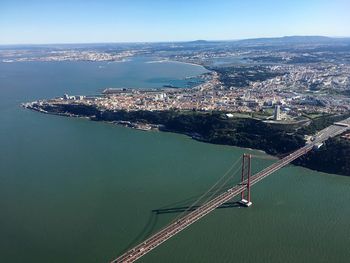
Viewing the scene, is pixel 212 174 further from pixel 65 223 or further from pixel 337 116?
pixel 337 116

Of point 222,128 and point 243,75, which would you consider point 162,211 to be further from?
point 243,75

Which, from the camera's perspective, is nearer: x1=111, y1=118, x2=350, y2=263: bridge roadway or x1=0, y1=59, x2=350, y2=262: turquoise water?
x1=111, y1=118, x2=350, y2=263: bridge roadway

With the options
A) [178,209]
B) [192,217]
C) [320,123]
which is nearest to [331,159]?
[320,123]

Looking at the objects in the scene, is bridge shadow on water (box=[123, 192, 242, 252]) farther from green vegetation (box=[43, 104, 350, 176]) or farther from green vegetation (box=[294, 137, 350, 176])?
green vegetation (box=[43, 104, 350, 176])

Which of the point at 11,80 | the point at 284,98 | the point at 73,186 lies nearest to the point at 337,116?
the point at 284,98

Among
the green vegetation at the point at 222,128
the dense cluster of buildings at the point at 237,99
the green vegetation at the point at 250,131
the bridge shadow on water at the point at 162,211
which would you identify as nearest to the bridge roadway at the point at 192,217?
the bridge shadow on water at the point at 162,211

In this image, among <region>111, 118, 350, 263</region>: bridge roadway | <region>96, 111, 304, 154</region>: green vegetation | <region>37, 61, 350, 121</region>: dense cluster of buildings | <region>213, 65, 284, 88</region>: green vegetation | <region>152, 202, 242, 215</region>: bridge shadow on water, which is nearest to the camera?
<region>111, 118, 350, 263</region>: bridge roadway

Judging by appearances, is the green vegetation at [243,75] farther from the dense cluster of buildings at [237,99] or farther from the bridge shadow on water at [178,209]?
the bridge shadow on water at [178,209]

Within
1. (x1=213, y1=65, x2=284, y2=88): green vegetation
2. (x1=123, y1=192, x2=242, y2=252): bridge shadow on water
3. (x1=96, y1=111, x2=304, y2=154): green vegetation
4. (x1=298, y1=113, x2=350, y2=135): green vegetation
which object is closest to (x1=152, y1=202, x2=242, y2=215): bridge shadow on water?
(x1=123, y1=192, x2=242, y2=252): bridge shadow on water

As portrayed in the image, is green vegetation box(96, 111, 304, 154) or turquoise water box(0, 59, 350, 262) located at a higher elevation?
green vegetation box(96, 111, 304, 154)
